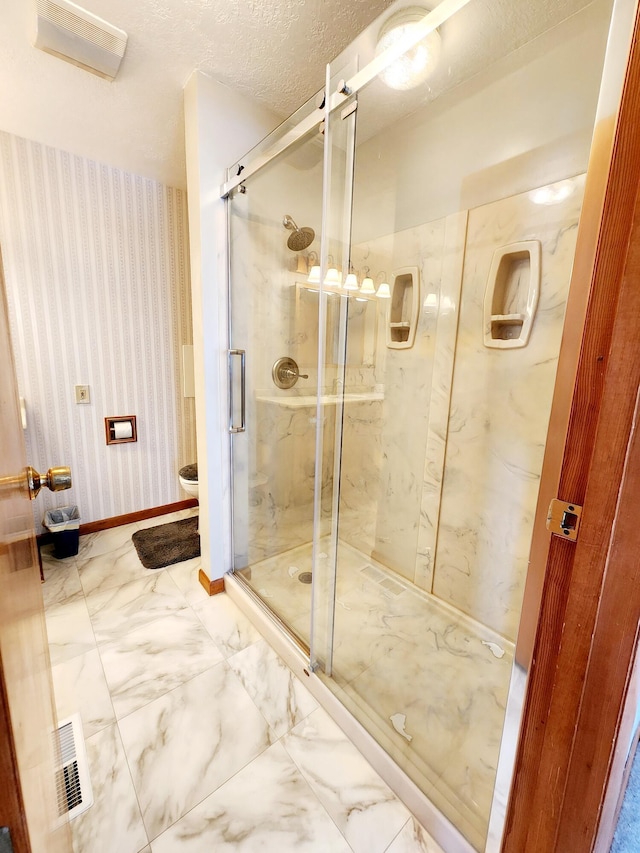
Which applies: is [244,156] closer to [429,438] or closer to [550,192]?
[550,192]

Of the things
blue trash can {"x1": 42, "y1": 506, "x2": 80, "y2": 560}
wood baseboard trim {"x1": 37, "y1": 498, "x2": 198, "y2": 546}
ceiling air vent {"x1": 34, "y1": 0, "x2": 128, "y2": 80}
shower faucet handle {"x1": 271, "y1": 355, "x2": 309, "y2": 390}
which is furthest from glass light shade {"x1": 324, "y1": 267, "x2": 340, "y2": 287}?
wood baseboard trim {"x1": 37, "y1": 498, "x2": 198, "y2": 546}

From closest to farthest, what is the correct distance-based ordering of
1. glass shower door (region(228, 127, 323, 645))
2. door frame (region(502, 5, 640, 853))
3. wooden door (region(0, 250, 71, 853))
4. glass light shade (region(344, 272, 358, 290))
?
wooden door (region(0, 250, 71, 853)) < door frame (region(502, 5, 640, 853)) < glass light shade (region(344, 272, 358, 290)) < glass shower door (region(228, 127, 323, 645))

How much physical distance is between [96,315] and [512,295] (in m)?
2.51

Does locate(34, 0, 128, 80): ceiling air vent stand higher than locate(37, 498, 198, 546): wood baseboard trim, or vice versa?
locate(34, 0, 128, 80): ceiling air vent

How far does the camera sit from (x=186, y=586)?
6.64 ft

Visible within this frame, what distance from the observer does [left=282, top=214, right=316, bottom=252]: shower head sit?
181cm

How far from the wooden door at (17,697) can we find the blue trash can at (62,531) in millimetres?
1904

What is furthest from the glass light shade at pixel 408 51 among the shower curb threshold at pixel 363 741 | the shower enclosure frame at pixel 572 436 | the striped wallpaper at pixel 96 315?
the shower curb threshold at pixel 363 741

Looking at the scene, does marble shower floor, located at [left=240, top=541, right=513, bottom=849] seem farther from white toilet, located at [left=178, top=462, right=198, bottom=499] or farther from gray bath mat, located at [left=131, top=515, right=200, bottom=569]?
white toilet, located at [left=178, top=462, right=198, bottom=499]

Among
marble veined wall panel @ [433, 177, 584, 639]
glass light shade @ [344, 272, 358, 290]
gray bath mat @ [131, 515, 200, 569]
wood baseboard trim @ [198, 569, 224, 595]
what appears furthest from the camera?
gray bath mat @ [131, 515, 200, 569]

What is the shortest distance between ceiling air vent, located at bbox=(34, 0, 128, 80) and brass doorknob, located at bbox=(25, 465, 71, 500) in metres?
1.68

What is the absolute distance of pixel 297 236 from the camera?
1874 millimetres

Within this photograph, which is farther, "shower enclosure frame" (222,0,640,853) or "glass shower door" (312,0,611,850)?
"glass shower door" (312,0,611,850)

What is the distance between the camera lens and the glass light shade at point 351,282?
A: 1.59m
